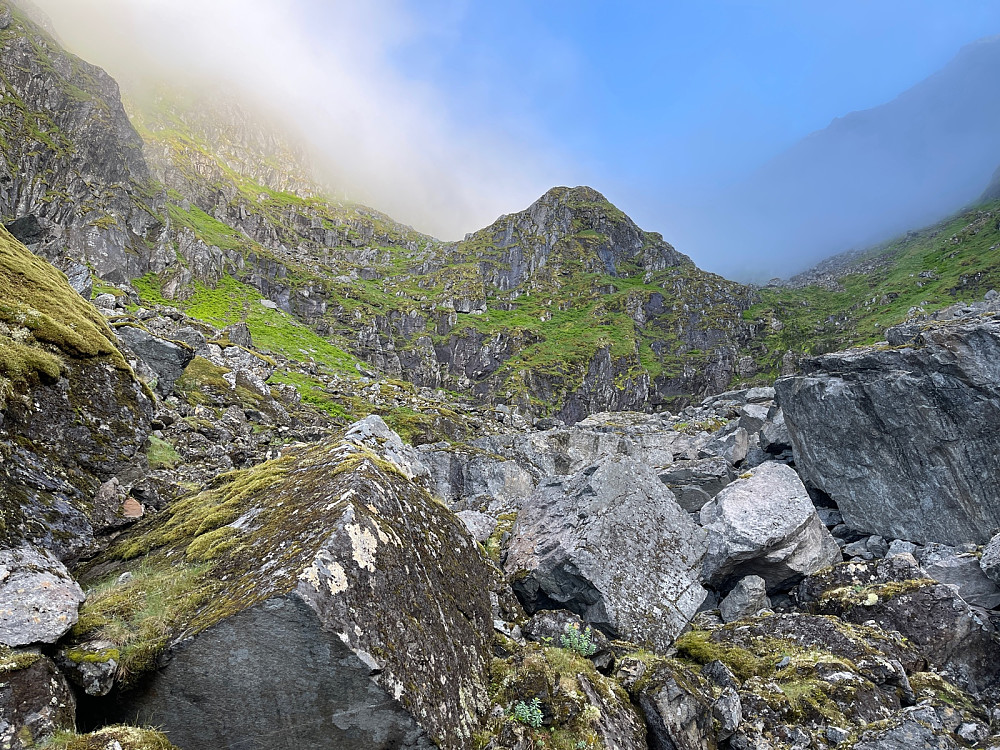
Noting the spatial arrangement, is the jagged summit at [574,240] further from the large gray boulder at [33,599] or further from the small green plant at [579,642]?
the large gray boulder at [33,599]

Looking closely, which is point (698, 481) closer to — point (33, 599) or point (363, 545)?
point (363, 545)

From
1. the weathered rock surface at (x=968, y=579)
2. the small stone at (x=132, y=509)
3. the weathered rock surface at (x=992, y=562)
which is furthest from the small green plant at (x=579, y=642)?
the weathered rock surface at (x=992, y=562)

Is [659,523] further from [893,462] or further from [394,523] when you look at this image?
[893,462]

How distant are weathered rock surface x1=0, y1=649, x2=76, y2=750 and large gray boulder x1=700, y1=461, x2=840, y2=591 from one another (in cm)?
1204

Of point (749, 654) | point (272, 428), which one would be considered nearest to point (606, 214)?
point (272, 428)

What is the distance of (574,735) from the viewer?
554cm

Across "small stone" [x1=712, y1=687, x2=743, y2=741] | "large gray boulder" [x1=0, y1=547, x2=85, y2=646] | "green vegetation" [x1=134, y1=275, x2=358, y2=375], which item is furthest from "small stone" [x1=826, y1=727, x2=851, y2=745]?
"green vegetation" [x1=134, y1=275, x2=358, y2=375]

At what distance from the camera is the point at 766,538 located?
11711 mm

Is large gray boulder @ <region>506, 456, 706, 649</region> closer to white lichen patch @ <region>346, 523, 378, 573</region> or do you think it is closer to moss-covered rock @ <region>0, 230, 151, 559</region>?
white lichen patch @ <region>346, 523, 378, 573</region>

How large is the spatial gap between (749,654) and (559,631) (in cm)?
346

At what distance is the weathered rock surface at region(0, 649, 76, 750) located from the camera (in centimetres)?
358

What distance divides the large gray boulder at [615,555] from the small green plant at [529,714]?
3.90m

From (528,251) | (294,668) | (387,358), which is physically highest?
(528,251)

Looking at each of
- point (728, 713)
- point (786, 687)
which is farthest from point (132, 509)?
point (786, 687)
